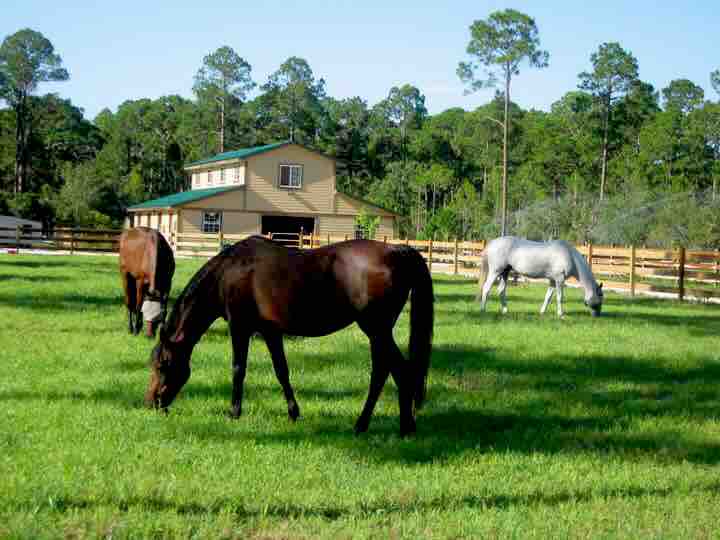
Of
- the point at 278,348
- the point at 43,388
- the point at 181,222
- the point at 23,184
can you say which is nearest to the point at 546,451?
the point at 278,348

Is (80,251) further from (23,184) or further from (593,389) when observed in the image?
(593,389)

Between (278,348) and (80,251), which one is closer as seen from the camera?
(278,348)

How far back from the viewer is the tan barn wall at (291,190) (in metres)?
45.6

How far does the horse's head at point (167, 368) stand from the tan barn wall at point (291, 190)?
128 ft

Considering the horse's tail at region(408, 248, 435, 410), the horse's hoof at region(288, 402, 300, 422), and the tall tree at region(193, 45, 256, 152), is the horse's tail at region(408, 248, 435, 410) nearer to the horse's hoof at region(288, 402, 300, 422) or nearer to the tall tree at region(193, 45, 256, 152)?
the horse's hoof at region(288, 402, 300, 422)

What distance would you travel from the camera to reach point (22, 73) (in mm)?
62219

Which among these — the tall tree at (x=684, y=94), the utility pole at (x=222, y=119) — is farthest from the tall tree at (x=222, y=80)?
the tall tree at (x=684, y=94)

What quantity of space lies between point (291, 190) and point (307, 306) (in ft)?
132

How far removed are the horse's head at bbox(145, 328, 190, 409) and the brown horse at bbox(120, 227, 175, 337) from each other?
3607mm

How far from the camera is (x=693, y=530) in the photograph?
4324mm

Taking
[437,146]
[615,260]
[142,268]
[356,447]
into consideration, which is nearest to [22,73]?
[437,146]

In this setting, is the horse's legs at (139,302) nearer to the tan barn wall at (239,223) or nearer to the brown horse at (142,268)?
the brown horse at (142,268)

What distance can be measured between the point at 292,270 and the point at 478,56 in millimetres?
40111

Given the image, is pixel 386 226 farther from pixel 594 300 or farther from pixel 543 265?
pixel 594 300
